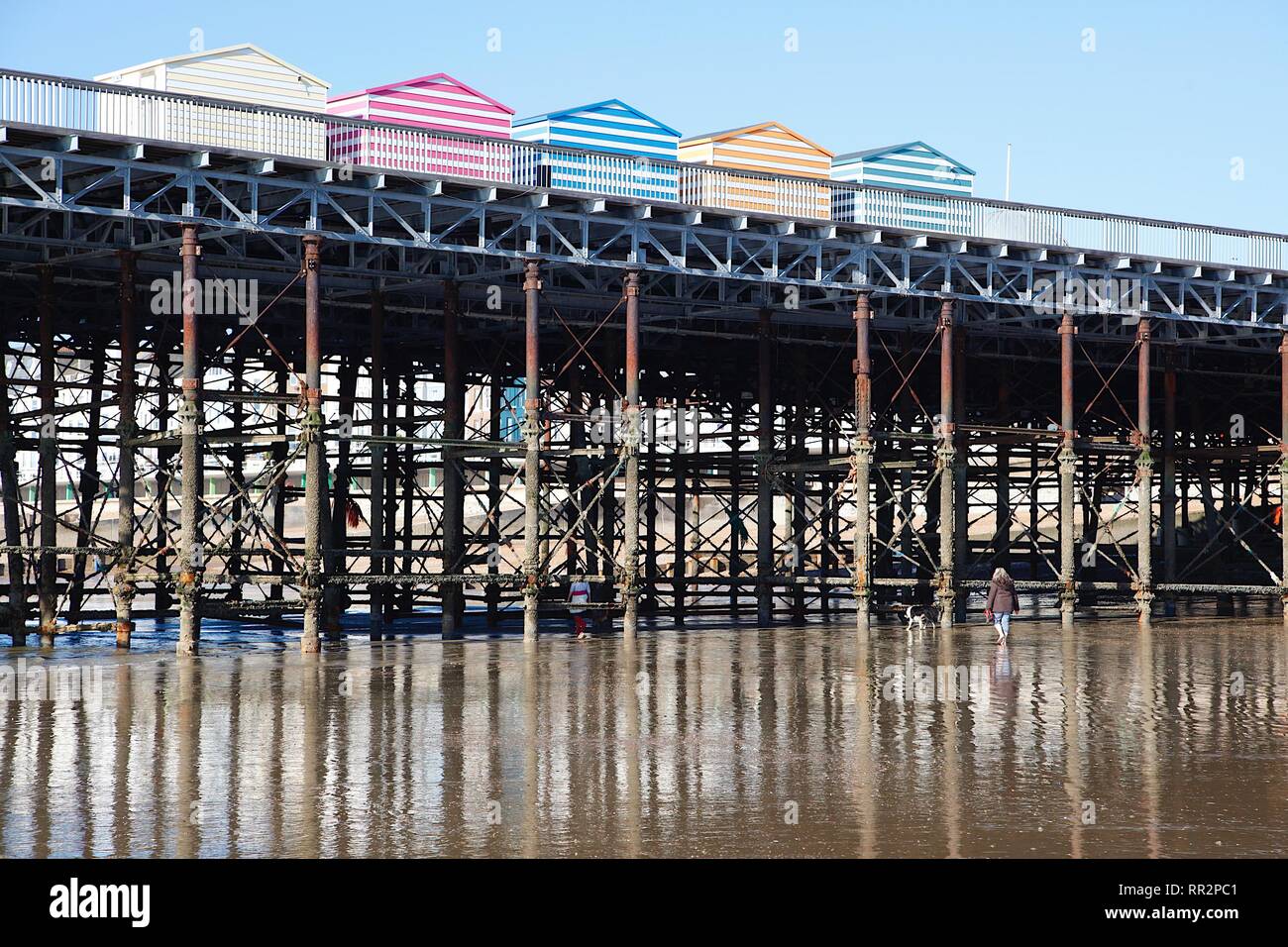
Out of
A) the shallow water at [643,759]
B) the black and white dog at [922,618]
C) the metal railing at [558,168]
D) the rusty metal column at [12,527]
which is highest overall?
the metal railing at [558,168]

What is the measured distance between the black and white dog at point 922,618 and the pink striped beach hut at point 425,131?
36.6 ft

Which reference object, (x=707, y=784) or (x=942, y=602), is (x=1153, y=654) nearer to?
(x=942, y=602)

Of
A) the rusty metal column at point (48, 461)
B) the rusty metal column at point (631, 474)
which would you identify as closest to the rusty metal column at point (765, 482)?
the rusty metal column at point (631, 474)

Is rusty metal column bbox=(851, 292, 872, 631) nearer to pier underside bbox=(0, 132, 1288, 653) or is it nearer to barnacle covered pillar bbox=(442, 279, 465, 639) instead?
pier underside bbox=(0, 132, 1288, 653)

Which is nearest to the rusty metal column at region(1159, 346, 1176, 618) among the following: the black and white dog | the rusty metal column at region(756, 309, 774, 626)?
the black and white dog

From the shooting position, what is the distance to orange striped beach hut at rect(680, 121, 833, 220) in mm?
31078

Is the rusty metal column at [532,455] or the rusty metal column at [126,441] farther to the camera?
the rusty metal column at [532,455]

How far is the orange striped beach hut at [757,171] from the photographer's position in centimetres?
3108

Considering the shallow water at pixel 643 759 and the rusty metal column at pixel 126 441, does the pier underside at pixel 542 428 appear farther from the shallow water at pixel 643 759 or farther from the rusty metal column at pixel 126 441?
the shallow water at pixel 643 759

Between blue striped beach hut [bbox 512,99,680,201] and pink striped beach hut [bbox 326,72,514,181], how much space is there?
0.73m

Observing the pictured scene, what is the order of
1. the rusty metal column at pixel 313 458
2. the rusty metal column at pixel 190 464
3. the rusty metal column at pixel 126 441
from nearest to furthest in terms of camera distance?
1. the rusty metal column at pixel 190 464
2. the rusty metal column at pixel 313 458
3. the rusty metal column at pixel 126 441

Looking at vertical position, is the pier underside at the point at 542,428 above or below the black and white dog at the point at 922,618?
above

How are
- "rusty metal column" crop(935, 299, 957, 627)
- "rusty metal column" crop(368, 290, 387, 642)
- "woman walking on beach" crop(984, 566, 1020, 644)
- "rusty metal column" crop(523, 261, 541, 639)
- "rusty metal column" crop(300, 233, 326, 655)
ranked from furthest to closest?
"rusty metal column" crop(935, 299, 957, 627) < "rusty metal column" crop(368, 290, 387, 642) < "rusty metal column" crop(523, 261, 541, 639) < "woman walking on beach" crop(984, 566, 1020, 644) < "rusty metal column" crop(300, 233, 326, 655)
